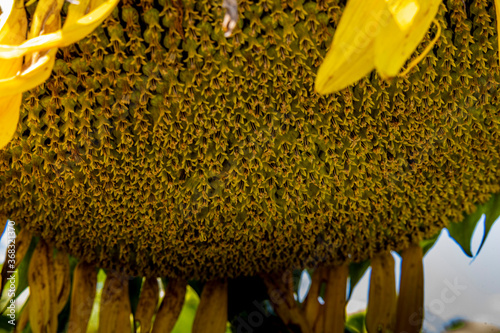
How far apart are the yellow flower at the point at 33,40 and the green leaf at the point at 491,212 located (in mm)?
798

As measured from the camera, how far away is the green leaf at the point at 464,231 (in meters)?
1.16

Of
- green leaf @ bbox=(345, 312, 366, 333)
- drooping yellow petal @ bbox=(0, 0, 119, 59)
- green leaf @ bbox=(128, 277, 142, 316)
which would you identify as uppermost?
drooping yellow petal @ bbox=(0, 0, 119, 59)

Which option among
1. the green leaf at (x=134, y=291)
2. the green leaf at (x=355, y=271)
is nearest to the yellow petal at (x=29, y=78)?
the green leaf at (x=134, y=291)

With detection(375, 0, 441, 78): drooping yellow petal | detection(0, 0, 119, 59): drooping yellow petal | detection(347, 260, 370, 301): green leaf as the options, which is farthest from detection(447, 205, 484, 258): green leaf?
detection(0, 0, 119, 59): drooping yellow petal

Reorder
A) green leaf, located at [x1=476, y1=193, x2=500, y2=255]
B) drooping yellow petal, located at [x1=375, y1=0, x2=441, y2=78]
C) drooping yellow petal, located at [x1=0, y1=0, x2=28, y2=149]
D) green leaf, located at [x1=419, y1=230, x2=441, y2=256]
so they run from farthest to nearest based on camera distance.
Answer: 1. green leaf, located at [x1=419, y1=230, x2=441, y2=256]
2. green leaf, located at [x1=476, y1=193, x2=500, y2=255]
3. drooping yellow petal, located at [x1=0, y1=0, x2=28, y2=149]
4. drooping yellow petal, located at [x1=375, y1=0, x2=441, y2=78]

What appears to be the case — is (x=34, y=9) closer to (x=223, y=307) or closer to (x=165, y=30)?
(x=165, y=30)

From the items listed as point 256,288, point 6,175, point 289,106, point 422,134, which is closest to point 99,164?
point 6,175

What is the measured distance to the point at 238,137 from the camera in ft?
2.45

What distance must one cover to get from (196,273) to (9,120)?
1.67 ft

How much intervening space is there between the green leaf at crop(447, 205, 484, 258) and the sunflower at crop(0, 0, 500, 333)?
0.18 ft

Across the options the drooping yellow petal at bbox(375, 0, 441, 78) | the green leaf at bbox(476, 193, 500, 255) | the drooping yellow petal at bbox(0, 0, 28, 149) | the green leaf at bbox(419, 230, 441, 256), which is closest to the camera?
the drooping yellow petal at bbox(375, 0, 441, 78)

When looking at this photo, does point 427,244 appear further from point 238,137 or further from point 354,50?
point 354,50

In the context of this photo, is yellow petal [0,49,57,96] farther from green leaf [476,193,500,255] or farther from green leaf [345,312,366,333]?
green leaf [345,312,366,333]

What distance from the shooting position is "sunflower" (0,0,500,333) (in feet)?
2.17
